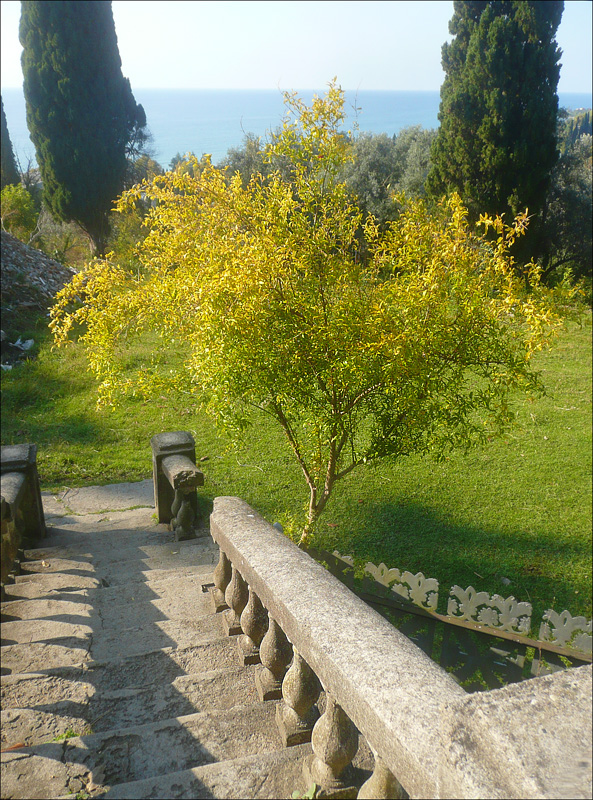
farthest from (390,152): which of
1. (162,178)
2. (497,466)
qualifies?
(162,178)

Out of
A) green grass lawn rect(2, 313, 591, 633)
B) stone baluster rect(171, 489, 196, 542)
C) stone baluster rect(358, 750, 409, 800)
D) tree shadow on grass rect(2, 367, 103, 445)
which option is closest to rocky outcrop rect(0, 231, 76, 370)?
tree shadow on grass rect(2, 367, 103, 445)

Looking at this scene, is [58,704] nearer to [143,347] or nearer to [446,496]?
[446,496]

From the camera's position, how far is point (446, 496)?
20.7 feet

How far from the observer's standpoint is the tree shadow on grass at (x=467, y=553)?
16.0 feet

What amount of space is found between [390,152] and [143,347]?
34.8 feet

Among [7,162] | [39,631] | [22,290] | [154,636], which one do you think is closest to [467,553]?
[154,636]

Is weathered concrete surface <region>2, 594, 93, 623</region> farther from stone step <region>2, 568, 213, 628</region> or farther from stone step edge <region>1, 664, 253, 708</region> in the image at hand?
stone step edge <region>1, 664, 253, 708</region>

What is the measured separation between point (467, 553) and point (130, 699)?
3781 mm

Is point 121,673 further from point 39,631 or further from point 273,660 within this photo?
point 273,660

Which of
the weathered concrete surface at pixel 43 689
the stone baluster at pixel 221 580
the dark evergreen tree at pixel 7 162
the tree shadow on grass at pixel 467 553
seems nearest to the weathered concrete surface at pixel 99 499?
the tree shadow on grass at pixel 467 553

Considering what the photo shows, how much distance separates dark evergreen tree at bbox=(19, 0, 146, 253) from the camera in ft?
54.3

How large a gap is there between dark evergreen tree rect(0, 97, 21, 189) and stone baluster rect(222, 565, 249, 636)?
79.6ft

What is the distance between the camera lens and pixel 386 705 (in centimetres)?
120

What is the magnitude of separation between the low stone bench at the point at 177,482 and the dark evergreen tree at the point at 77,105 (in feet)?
48.9
